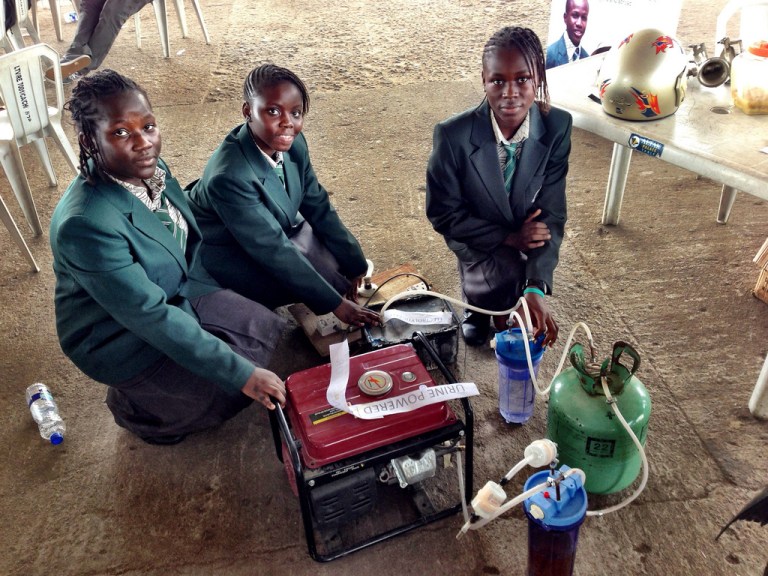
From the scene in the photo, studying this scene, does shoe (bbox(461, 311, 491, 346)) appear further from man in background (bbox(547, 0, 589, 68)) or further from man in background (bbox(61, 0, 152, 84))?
man in background (bbox(61, 0, 152, 84))

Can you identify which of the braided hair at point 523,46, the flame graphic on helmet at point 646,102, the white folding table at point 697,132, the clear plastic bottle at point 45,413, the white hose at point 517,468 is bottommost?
the clear plastic bottle at point 45,413

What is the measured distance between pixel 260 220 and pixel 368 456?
948mm

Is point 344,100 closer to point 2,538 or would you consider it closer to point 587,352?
point 587,352

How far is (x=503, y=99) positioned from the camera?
6.91 feet

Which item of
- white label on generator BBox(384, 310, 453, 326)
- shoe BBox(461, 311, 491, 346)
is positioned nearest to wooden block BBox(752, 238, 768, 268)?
shoe BBox(461, 311, 491, 346)

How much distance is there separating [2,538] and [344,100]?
3656 millimetres

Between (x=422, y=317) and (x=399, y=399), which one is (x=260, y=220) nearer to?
(x=422, y=317)

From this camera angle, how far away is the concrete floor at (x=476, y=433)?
1.89m

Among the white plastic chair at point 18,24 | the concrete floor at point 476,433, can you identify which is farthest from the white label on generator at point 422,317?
the white plastic chair at point 18,24

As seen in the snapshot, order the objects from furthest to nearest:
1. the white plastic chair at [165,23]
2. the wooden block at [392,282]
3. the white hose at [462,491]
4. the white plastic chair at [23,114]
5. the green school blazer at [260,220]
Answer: the white plastic chair at [165,23], the white plastic chair at [23,114], the wooden block at [392,282], the green school blazer at [260,220], the white hose at [462,491]

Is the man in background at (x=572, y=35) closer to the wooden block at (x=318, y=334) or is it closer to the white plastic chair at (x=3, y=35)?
the wooden block at (x=318, y=334)

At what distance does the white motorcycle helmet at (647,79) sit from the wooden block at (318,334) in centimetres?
126

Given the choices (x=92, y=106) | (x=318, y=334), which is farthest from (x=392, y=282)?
(x=92, y=106)

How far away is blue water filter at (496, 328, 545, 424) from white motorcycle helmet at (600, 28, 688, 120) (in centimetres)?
91
